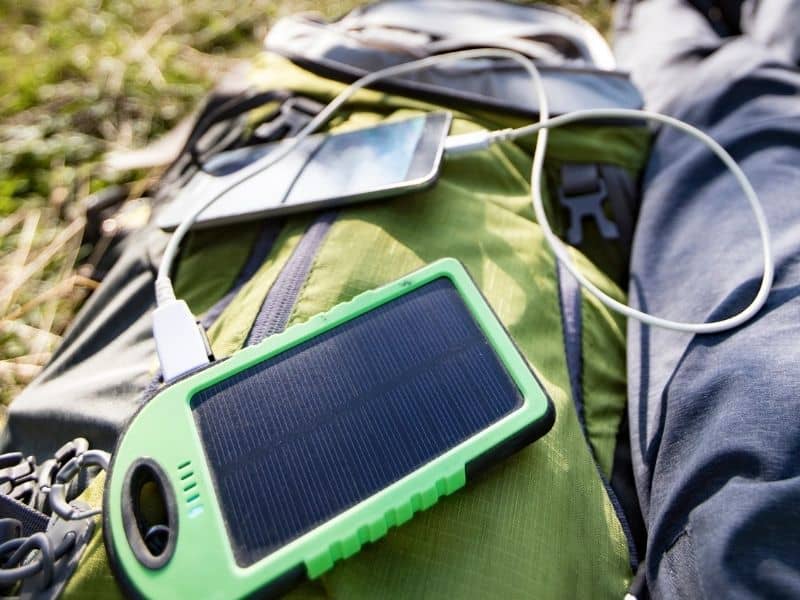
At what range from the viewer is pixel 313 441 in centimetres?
59

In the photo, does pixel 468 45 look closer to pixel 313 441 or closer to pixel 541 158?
pixel 541 158

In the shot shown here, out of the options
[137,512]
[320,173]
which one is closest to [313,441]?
[137,512]

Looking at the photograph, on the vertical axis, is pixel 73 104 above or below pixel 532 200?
below

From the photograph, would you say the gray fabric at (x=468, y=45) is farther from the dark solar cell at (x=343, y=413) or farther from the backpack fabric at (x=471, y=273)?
the dark solar cell at (x=343, y=413)

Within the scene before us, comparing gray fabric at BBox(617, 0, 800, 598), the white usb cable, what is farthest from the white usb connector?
gray fabric at BBox(617, 0, 800, 598)

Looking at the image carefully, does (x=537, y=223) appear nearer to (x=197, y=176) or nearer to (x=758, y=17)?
(x=197, y=176)

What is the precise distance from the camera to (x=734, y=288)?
2.41ft

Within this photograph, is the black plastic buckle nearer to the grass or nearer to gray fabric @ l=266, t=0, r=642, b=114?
gray fabric @ l=266, t=0, r=642, b=114

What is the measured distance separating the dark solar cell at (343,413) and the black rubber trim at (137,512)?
4 cm

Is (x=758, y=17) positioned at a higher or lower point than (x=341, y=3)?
higher

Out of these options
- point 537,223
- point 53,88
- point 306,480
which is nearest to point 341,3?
point 53,88

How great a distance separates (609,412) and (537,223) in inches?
10.9

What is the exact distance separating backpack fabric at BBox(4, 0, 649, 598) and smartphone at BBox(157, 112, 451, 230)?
0.09 feet

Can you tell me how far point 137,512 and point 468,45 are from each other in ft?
2.90
